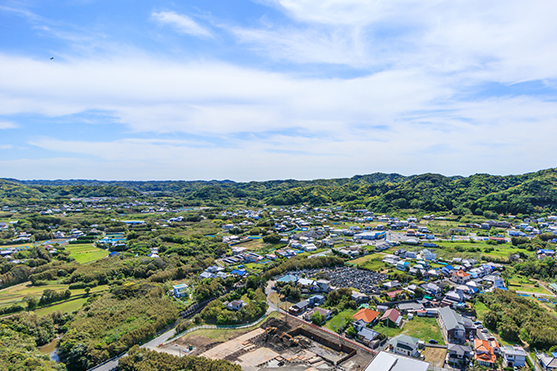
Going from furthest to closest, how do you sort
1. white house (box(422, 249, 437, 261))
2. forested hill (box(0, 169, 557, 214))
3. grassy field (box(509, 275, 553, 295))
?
1. forested hill (box(0, 169, 557, 214))
2. white house (box(422, 249, 437, 261))
3. grassy field (box(509, 275, 553, 295))

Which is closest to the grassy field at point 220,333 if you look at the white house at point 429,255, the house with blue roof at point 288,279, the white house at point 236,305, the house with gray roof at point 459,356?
the white house at point 236,305

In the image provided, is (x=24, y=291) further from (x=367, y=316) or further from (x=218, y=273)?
(x=367, y=316)

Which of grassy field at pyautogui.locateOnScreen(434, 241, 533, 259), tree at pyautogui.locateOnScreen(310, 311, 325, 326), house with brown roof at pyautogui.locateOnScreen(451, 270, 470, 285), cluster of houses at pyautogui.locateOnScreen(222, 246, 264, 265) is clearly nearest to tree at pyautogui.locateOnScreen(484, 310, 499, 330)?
house with brown roof at pyautogui.locateOnScreen(451, 270, 470, 285)

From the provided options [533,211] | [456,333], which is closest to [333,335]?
[456,333]

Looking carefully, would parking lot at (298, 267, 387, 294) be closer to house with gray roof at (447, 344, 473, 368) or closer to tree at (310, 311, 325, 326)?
tree at (310, 311, 325, 326)

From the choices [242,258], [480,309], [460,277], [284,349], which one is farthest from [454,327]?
[242,258]
